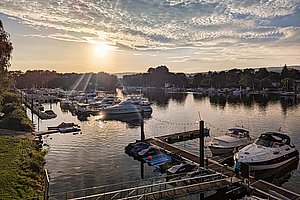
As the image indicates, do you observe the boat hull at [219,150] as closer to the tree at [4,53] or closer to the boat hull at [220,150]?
the boat hull at [220,150]

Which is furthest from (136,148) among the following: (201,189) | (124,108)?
(124,108)

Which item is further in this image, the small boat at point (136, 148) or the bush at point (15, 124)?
the bush at point (15, 124)

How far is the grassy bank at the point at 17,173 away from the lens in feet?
50.2

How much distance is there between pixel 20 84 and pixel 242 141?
201547 millimetres

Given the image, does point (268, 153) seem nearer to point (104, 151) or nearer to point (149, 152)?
point (149, 152)

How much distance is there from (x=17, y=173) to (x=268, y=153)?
24.9 metres

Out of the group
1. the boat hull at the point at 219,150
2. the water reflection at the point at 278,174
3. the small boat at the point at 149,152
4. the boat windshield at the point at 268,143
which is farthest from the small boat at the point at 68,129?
the water reflection at the point at 278,174

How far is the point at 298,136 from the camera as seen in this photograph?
1550 inches

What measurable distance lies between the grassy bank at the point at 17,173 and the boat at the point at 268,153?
19.9 meters

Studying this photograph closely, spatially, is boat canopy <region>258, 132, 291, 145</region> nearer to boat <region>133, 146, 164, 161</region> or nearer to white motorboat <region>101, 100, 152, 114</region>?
boat <region>133, 146, 164, 161</region>

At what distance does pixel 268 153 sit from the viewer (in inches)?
945

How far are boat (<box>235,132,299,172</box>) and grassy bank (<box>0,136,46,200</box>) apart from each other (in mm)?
19925

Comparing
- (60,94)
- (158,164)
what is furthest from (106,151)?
(60,94)

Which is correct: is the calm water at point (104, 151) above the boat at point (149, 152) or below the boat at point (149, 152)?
below
